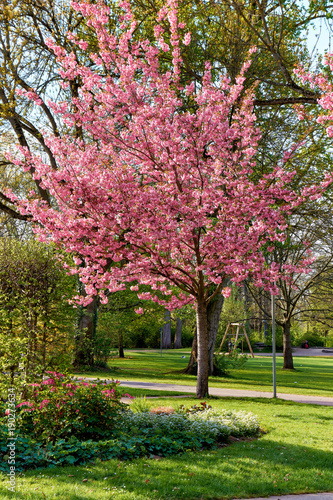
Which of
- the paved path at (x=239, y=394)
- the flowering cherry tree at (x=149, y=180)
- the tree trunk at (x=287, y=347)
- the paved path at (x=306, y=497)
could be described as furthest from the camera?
the tree trunk at (x=287, y=347)

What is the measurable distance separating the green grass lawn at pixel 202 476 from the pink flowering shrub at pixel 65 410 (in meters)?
0.97

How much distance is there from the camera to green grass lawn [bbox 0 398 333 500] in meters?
4.50

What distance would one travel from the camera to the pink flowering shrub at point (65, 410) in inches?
243

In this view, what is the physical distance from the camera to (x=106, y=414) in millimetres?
6617

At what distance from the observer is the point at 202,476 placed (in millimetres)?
5066

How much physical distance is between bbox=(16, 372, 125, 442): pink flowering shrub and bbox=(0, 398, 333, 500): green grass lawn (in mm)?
965

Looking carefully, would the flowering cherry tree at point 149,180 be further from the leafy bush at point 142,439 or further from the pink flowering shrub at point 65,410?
the leafy bush at point 142,439

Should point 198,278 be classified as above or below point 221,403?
above

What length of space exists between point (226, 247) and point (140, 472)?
194 inches

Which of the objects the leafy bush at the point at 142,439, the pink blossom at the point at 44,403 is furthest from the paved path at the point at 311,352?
the pink blossom at the point at 44,403

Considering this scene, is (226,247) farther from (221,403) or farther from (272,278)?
(221,403)

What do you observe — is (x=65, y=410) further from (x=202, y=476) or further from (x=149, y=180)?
(x=149, y=180)

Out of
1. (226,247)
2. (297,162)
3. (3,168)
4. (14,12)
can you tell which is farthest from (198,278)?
(3,168)

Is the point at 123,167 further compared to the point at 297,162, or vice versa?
the point at 297,162
